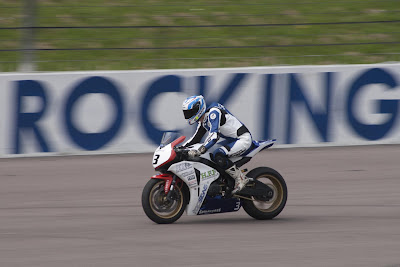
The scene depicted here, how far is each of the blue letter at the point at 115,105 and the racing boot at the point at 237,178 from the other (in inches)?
194

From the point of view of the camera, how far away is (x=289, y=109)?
527 inches

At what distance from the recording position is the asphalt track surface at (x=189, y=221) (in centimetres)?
680

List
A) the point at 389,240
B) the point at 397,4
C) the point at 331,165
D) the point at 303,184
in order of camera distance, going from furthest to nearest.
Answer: the point at 397,4
the point at 331,165
the point at 303,184
the point at 389,240

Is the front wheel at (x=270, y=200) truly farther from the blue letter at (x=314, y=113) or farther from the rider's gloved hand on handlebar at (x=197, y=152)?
the blue letter at (x=314, y=113)

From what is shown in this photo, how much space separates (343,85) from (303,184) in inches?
137

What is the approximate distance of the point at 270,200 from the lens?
8.60m

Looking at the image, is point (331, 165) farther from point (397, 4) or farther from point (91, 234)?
point (397, 4)

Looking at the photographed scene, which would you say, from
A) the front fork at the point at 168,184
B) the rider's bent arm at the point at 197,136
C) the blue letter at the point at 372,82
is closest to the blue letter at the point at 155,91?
the blue letter at the point at 372,82

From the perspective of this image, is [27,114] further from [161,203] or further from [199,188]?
[199,188]

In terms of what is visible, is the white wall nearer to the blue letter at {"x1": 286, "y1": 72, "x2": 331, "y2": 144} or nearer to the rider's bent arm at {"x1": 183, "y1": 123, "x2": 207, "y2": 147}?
the blue letter at {"x1": 286, "y1": 72, "x2": 331, "y2": 144}

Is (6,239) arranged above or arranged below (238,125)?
below

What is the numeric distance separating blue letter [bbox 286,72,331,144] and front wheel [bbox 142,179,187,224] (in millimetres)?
5513

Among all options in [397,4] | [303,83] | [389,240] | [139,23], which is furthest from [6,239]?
[397,4]

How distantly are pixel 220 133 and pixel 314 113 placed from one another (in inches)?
213
